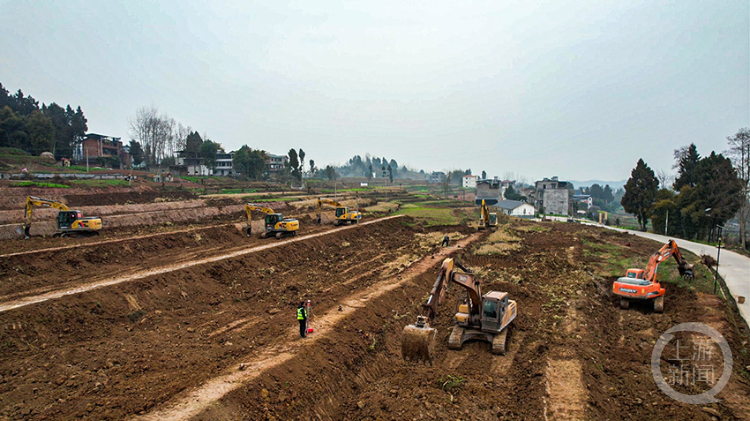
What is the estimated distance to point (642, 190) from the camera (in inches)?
2013

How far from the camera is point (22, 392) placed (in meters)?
9.39

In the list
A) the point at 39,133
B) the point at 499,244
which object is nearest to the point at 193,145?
the point at 39,133

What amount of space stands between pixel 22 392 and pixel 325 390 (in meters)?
7.17

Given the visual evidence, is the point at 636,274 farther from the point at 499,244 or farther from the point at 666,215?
the point at 666,215

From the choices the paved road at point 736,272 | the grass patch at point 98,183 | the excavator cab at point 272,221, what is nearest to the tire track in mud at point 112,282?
the excavator cab at point 272,221

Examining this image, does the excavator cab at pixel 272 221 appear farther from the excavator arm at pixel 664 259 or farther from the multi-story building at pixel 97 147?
the multi-story building at pixel 97 147

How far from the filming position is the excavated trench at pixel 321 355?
9.53m

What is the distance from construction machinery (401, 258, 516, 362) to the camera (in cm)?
1127

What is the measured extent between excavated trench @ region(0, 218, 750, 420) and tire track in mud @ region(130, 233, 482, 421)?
0.17 feet

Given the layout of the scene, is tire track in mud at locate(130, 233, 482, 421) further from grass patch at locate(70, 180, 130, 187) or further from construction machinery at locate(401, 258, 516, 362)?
grass patch at locate(70, 180, 130, 187)

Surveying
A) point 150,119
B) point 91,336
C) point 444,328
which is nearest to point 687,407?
point 444,328

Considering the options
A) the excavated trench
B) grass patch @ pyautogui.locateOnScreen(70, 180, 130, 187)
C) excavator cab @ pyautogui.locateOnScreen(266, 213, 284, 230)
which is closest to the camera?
the excavated trench

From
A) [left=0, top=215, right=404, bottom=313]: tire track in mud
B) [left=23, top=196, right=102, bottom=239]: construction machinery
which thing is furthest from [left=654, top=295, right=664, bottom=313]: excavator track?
[left=23, top=196, right=102, bottom=239]: construction machinery

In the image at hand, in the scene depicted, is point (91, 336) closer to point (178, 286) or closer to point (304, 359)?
point (178, 286)
